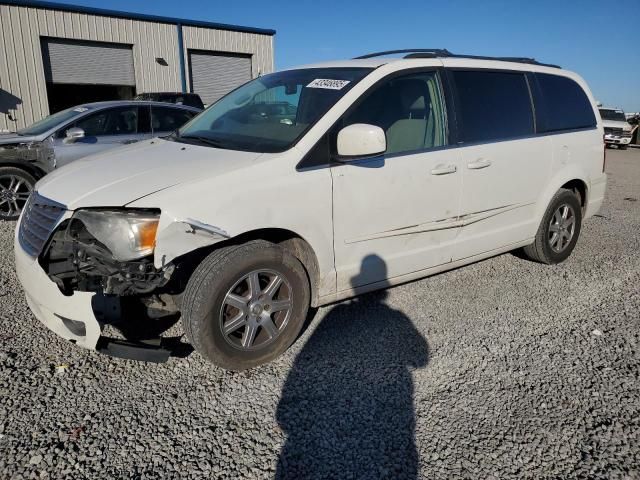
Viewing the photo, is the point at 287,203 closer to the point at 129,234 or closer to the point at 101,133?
the point at 129,234

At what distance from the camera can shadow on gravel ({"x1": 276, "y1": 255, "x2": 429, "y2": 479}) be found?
7.62 ft

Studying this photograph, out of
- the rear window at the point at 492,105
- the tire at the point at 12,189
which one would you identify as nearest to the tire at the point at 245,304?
the rear window at the point at 492,105

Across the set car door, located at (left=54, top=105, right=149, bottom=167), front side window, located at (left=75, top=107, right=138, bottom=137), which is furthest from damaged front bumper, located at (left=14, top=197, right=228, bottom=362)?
front side window, located at (left=75, top=107, right=138, bottom=137)

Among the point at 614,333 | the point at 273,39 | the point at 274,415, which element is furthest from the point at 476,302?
the point at 273,39

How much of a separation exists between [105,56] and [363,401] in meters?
19.1

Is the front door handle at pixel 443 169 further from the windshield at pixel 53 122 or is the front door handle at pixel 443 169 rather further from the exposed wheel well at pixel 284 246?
the windshield at pixel 53 122

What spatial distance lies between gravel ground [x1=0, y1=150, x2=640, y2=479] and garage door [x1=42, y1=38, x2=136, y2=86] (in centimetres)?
1598

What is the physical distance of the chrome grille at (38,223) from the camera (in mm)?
2885

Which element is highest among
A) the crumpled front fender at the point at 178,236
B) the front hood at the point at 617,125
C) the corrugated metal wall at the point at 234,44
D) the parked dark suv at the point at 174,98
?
the corrugated metal wall at the point at 234,44

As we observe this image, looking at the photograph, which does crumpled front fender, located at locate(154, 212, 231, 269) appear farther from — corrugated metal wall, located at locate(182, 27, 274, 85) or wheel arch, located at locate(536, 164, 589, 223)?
corrugated metal wall, located at locate(182, 27, 274, 85)

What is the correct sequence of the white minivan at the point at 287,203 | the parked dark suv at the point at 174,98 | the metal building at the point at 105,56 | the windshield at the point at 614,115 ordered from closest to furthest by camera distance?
1. the white minivan at the point at 287,203
2. the parked dark suv at the point at 174,98
3. the metal building at the point at 105,56
4. the windshield at the point at 614,115

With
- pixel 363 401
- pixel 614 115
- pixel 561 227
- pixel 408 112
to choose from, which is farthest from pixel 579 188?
pixel 614 115

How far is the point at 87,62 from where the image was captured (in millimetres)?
17812

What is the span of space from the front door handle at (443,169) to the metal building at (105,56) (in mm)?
17202
